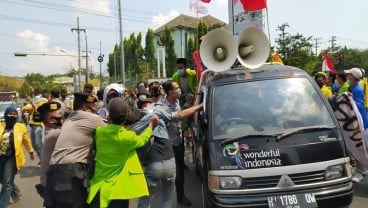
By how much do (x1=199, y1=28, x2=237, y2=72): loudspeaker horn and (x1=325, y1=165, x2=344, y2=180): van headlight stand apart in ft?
6.01

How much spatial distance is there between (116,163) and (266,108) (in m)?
1.91

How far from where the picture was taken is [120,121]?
366 centimetres

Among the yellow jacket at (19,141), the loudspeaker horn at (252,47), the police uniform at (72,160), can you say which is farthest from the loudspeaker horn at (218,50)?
the yellow jacket at (19,141)

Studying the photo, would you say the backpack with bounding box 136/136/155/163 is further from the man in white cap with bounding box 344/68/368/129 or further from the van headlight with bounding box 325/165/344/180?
the man in white cap with bounding box 344/68/368/129

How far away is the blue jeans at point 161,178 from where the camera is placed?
14.4 feet

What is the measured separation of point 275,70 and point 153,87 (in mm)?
1754

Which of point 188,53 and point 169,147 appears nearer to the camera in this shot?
point 169,147

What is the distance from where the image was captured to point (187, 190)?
22.4 feet

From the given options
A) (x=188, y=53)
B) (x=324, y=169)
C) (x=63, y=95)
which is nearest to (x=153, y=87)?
(x=324, y=169)

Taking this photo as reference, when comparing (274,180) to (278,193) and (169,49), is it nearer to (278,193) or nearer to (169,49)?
(278,193)

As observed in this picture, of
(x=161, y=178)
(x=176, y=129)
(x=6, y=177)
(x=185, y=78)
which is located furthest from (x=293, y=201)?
(x=185, y=78)

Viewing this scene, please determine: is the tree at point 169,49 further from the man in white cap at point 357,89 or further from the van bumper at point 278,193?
the van bumper at point 278,193

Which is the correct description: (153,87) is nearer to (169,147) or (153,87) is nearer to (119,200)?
(169,147)

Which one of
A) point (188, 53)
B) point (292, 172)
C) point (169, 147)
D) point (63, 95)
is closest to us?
point (292, 172)
